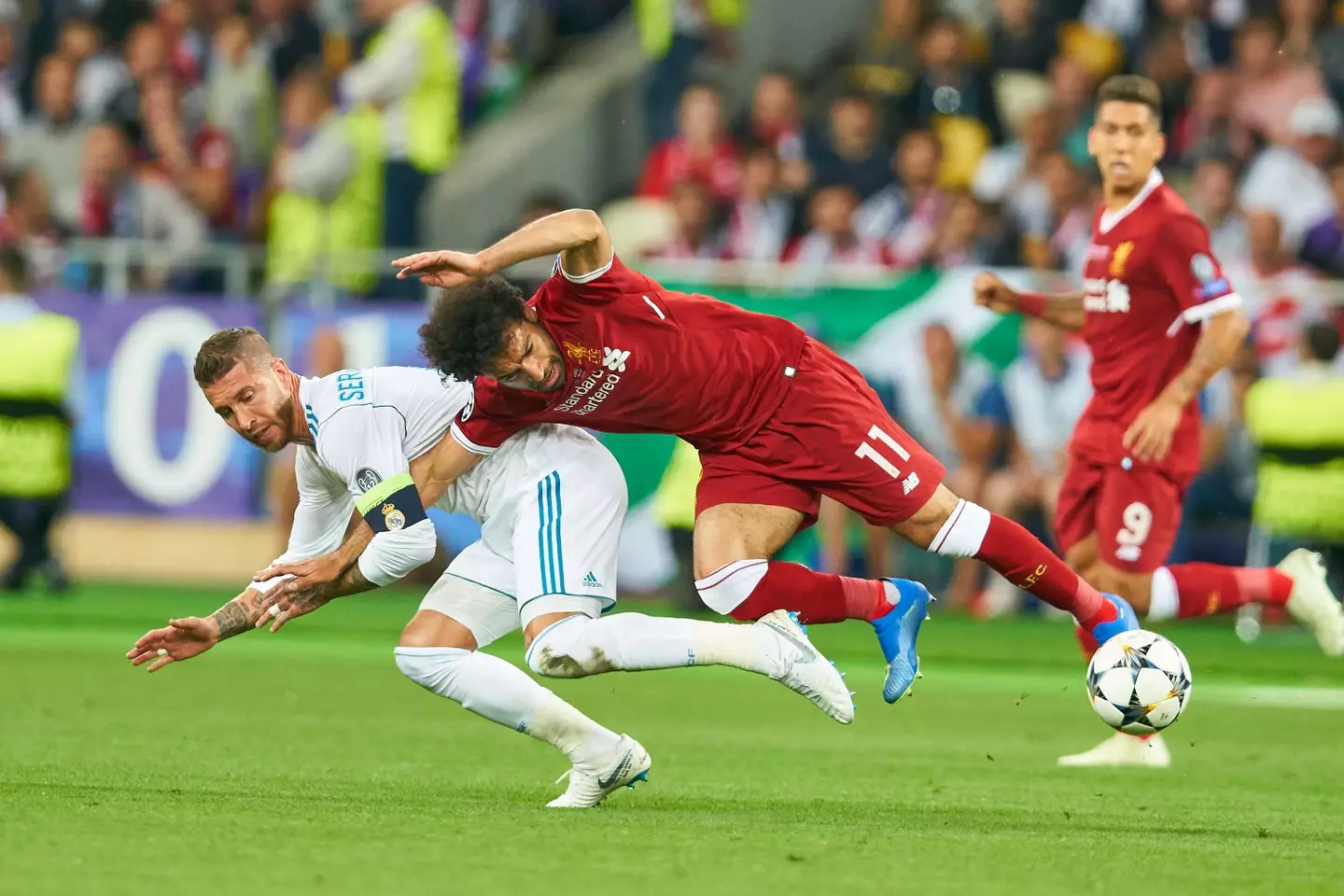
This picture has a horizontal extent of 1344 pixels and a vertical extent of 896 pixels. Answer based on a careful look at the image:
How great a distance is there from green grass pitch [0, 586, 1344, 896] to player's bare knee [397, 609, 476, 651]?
482mm

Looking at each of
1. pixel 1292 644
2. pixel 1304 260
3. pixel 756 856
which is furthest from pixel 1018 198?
pixel 756 856

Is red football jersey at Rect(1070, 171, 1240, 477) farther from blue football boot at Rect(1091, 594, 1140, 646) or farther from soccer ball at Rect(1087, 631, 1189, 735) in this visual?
soccer ball at Rect(1087, 631, 1189, 735)

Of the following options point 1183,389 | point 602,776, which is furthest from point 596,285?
point 1183,389

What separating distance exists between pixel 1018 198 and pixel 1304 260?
2.07m

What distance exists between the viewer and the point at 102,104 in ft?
63.4

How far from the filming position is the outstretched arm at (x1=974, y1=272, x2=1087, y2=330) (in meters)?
8.88

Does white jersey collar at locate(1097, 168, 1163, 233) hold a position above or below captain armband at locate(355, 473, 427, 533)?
above

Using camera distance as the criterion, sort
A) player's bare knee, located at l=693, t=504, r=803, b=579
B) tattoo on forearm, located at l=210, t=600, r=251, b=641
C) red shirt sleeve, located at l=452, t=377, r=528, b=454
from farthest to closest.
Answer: player's bare knee, located at l=693, t=504, r=803, b=579
red shirt sleeve, located at l=452, t=377, r=528, b=454
tattoo on forearm, located at l=210, t=600, r=251, b=641

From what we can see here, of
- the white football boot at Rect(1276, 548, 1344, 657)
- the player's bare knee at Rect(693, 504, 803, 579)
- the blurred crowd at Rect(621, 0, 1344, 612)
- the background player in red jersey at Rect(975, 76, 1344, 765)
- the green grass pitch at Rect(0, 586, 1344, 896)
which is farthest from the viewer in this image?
the blurred crowd at Rect(621, 0, 1344, 612)

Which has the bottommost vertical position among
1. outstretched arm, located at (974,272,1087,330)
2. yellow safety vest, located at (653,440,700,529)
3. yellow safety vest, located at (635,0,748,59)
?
yellow safety vest, located at (653,440,700,529)

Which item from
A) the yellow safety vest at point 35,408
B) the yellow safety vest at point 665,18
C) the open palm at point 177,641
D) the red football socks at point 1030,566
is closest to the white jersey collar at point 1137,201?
the red football socks at point 1030,566

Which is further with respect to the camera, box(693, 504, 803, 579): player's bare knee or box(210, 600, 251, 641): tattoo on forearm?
box(693, 504, 803, 579): player's bare knee

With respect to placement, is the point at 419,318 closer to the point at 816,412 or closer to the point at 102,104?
the point at 102,104

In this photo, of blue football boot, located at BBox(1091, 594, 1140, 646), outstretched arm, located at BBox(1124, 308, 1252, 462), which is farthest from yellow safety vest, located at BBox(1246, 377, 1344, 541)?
blue football boot, located at BBox(1091, 594, 1140, 646)
